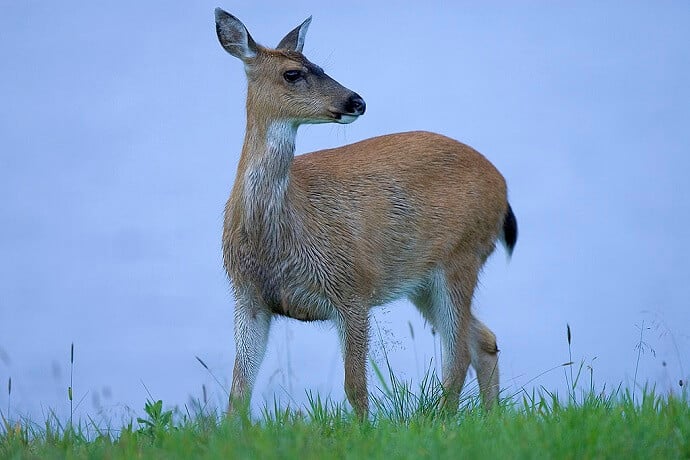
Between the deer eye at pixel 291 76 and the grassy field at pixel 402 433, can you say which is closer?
the grassy field at pixel 402 433

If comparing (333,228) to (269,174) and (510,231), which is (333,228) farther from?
(510,231)

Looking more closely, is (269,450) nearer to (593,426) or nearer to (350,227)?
(593,426)

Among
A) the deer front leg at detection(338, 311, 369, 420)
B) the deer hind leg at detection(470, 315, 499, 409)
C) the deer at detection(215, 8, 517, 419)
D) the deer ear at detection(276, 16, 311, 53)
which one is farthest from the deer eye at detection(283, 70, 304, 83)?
the deer hind leg at detection(470, 315, 499, 409)

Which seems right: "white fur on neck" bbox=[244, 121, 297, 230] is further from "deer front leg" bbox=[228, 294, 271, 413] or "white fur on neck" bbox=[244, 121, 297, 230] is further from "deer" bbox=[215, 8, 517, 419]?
"deer front leg" bbox=[228, 294, 271, 413]

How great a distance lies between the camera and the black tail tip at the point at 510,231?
841 cm

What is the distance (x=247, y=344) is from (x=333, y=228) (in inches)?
37.9

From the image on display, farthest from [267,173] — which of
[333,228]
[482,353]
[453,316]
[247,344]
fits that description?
[482,353]

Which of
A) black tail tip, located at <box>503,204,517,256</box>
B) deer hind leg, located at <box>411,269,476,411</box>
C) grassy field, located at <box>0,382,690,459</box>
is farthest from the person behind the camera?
black tail tip, located at <box>503,204,517,256</box>

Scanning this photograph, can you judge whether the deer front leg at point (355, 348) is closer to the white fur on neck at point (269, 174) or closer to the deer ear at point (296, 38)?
the white fur on neck at point (269, 174)

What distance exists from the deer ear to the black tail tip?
209 centimetres

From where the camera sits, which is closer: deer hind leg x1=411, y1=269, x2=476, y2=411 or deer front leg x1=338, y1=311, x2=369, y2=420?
deer front leg x1=338, y1=311, x2=369, y2=420

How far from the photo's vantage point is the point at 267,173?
6953 millimetres

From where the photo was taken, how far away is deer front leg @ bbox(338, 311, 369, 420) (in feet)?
22.6

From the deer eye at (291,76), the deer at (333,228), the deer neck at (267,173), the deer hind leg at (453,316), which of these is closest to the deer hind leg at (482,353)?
the deer at (333,228)
